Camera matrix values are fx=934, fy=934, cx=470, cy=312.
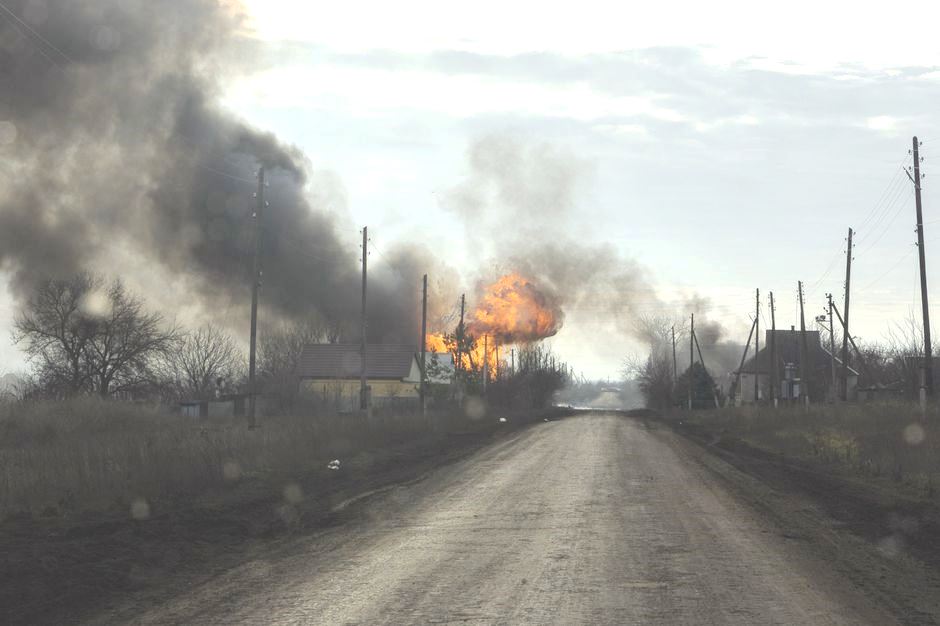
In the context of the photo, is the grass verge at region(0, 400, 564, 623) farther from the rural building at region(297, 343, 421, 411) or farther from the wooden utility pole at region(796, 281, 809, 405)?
the rural building at region(297, 343, 421, 411)

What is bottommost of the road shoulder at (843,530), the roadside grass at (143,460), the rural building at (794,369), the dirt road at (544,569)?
the road shoulder at (843,530)

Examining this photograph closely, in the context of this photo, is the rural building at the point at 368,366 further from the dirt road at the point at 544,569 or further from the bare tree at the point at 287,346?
the dirt road at the point at 544,569

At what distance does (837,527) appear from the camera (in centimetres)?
1172

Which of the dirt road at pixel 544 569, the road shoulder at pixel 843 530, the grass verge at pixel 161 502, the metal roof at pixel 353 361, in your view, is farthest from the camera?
the metal roof at pixel 353 361

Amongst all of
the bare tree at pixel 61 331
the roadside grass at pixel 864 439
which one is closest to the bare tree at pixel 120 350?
the bare tree at pixel 61 331

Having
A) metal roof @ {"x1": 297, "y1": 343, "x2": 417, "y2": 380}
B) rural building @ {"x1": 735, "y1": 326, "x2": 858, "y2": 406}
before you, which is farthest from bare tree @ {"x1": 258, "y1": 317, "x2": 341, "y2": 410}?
rural building @ {"x1": 735, "y1": 326, "x2": 858, "y2": 406}

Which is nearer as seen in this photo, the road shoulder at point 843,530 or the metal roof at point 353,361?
the road shoulder at point 843,530

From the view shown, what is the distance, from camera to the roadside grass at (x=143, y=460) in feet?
43.6

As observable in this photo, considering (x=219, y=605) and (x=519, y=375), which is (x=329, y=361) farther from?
(x=219, y=605)

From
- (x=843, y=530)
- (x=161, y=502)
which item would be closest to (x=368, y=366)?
(x=161, y=502)

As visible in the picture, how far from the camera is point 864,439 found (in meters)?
24.1

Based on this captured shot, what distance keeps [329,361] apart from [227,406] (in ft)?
73.0

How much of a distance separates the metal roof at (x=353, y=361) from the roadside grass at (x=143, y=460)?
41810 millimetres

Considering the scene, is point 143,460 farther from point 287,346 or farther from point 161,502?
point 287,346
